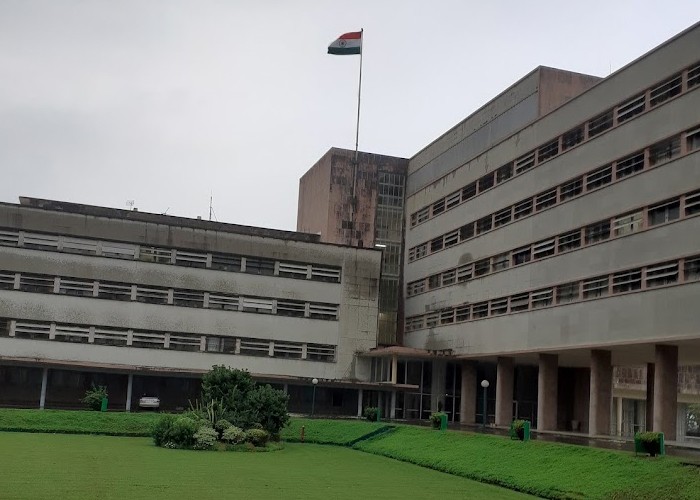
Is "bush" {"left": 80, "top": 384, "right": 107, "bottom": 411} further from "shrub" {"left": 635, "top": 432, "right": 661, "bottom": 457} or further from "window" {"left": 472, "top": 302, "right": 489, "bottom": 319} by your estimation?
"shrub" {"left": 635, "top": 432, "right": 661, "bottom": 457}

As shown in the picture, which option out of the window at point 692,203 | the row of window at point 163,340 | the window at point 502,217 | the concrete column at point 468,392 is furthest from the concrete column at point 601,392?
the row of window at point 163,340

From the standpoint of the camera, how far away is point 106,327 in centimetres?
5878

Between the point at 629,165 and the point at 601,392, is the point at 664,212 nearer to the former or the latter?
the point at 629,165

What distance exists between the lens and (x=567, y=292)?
46406mm

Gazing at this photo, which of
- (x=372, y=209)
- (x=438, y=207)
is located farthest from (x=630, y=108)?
(x=372, y=209)

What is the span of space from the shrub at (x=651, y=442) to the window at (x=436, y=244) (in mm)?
34131

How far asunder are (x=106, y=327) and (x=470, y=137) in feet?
87.5

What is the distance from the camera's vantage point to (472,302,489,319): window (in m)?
55.7

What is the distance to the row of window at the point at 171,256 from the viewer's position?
57812 millimetres

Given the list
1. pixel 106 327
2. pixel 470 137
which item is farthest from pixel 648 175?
pixel 106 327

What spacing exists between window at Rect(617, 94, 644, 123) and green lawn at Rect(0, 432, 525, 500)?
1902cm

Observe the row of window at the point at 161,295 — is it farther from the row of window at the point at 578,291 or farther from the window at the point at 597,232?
the window at the point at 597,232

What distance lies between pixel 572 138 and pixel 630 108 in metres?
5.14

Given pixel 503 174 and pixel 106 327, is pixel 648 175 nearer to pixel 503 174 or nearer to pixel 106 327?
pixel 503 174
